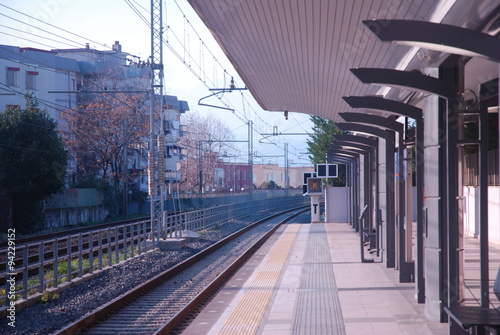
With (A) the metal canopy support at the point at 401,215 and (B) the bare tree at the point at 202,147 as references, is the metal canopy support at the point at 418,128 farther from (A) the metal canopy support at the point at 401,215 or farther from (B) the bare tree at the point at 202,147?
(B) the bare tree at the point at 202,147

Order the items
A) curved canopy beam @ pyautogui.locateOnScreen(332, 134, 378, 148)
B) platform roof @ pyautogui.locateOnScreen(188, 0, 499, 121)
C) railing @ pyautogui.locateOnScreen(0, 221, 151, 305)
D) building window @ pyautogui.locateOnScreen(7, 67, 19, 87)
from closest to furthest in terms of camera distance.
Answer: platform roof @ pyautogui.locateOnScreen(188, 0, 499, 121) → railing @ pyautogui.locateOnScreen(0, 221, 151, 305) → curved canopy beam @ pyautogui.locateOnScreen(332, 134, 378, 148) → building window @ pyautogui.locateOnScreen(7, 67, 19, 87)

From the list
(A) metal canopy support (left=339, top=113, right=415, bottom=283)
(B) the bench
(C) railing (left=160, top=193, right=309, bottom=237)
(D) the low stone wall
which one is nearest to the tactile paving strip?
(A) metal canopy support (left=339, top=113, right=415, bottom=283)

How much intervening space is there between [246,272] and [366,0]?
8679mm

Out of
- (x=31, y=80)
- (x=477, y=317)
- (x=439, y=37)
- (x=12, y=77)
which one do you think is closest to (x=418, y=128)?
(x=477, y=317)

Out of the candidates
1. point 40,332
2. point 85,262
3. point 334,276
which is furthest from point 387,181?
point 85,262

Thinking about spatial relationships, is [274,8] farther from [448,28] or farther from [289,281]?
[289,281]

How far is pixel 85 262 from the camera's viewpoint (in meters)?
15.9

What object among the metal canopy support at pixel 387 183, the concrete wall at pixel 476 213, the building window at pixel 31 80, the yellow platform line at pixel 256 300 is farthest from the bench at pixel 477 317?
the building window at pixel 31 80

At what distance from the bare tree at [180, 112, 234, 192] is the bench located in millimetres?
56434

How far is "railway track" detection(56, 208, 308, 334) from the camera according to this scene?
862 centimetres

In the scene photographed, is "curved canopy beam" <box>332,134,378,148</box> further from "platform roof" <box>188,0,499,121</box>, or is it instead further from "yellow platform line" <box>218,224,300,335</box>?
"yellow platform line" <box>218,224,300,335</box>

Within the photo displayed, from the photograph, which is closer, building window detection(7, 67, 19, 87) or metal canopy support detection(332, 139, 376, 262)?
metal canopy support detection(332, 139, 376, 262)

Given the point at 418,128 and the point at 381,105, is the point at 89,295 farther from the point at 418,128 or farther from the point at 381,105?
the point at 418,128

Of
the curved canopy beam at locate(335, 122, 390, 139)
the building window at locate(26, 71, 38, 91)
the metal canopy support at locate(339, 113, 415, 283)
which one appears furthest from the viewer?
the building window at locate(26, 71, 38, 91)
